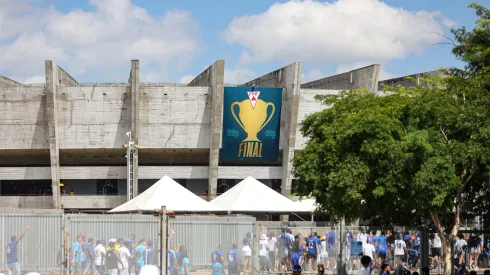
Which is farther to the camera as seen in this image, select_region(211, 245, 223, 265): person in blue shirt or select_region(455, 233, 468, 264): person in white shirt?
select_region(455, 233, 468, 264): person in white shirt

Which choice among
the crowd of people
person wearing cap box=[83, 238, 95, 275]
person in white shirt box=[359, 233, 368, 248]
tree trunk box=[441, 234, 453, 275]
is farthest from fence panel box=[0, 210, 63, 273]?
tree trunk box=[441, 234, 453, 275]

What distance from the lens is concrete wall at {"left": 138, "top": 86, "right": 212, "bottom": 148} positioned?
58.2 m

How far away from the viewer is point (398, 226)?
899 inches

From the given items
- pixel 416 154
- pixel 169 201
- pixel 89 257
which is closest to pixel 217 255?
pixel 89 257

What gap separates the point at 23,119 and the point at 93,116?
5177 millimetres

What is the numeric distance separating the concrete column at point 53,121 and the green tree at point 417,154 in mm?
35538

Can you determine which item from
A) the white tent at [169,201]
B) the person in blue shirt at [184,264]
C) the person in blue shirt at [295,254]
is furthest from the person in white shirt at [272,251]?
the white tent at [169,201]

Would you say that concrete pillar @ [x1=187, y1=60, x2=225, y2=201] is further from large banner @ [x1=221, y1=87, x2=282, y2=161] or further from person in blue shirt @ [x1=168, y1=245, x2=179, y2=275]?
person in blue shirt @ [x1=168, y1=245, x2=179, y2=275]

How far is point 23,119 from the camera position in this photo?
5866 centimetres

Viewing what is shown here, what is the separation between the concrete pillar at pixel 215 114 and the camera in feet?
184

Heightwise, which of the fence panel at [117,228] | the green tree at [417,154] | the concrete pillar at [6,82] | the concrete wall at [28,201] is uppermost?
the concrete pillar at [6,82]

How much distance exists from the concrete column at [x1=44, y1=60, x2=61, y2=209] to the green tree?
35.5m

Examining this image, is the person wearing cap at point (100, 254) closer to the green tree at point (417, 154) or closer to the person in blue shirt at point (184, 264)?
the person in blue shirt at point (184, 264)

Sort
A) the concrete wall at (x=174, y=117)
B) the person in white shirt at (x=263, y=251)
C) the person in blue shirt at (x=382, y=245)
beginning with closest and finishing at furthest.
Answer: the person in white shirt at (x=263, y=251) < the person in blue shirt at (x=382, y=245) < the concrete wall at (x=174, y=117)
